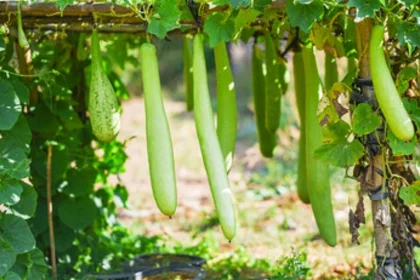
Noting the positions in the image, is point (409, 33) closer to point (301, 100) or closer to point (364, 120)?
point (364, 120)

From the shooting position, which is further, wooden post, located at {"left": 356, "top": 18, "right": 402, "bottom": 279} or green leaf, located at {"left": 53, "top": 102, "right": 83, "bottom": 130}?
green leaf, located at {"left": 53, "top": 102, "right": 83, "bottom": 130}

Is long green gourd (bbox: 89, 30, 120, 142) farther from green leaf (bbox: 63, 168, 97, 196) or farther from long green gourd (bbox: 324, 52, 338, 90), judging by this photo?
green leaf (bbox: 63, 168, 97, 196)

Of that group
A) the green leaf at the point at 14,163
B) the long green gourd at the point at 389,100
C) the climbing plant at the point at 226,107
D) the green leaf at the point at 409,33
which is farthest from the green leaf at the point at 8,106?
the green leaf at the point at 409,33

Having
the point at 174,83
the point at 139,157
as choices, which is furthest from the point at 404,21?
the point at 174,83

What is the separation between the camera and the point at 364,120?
3197 mm

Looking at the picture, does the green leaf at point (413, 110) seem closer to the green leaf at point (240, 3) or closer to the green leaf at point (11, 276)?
the green leaf at point (240, 3)

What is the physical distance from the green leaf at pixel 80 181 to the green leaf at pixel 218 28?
1.79 m

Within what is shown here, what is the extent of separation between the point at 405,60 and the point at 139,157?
Answer: 25.6 ft

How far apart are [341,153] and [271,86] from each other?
3.20ft

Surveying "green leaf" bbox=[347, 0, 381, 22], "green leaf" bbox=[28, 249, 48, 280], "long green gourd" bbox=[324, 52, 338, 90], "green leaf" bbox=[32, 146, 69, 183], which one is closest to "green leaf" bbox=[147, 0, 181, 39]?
"green leaf" bbox=[347, 0, 381, 22]

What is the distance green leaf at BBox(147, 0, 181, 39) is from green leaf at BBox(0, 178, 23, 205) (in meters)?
0.81

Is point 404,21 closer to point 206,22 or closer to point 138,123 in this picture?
point 206,22

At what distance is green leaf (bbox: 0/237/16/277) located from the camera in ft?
10.1

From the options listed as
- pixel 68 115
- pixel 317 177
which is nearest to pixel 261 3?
pixel 317 177
